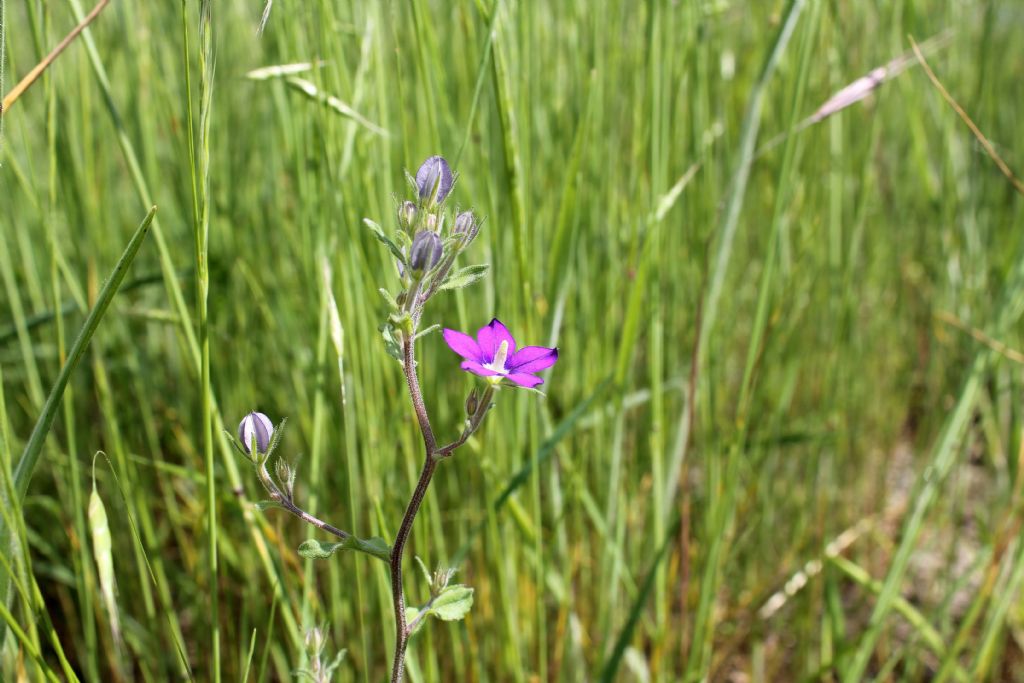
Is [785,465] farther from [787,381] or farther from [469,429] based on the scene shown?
[469,429]

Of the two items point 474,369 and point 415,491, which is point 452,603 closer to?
point 415,491

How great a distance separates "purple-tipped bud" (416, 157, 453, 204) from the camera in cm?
62

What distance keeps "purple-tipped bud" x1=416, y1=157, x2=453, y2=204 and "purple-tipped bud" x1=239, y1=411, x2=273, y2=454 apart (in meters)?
0.20

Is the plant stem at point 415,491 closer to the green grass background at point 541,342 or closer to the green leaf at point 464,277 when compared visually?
the green leaf at point 464,277

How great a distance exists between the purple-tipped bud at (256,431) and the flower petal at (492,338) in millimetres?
170

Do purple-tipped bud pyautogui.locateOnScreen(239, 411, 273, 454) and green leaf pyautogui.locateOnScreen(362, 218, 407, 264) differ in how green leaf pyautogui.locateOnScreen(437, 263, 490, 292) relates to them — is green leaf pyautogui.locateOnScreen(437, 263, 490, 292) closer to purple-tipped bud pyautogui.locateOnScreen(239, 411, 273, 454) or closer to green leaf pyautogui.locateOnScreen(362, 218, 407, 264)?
green leaf pyautogui.locateOnScreen(362, 218, 407, 264)

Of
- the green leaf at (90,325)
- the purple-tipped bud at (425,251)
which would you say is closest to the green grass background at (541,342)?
the green leaf at (90,325)

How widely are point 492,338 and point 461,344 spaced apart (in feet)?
0.23

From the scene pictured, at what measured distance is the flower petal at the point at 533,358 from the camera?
0.63m

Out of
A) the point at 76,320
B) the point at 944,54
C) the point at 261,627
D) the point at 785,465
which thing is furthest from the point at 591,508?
the point at 944,54

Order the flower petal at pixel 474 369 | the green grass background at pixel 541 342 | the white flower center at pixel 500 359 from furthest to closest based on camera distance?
the green grass background at pixel 541 342, the white flower center at pixel 500 359, the flower petal at pixel 474 369

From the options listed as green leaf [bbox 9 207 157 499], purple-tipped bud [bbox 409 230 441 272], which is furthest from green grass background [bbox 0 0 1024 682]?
purple-tipped bud [bbox 409 230 441 272]

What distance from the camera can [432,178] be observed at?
2.04 feet

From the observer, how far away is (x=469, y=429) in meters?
0.60
